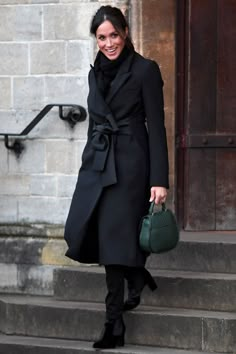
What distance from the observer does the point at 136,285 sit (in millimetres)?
7477

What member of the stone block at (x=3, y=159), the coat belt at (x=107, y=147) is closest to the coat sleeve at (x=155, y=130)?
the coat belt at (x=107, y=147)

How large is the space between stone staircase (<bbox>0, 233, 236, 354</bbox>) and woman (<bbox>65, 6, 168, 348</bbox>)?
1.10ft

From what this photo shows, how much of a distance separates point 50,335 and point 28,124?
1545 mm

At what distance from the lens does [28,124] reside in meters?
8.64

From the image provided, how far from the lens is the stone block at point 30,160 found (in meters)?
8.64

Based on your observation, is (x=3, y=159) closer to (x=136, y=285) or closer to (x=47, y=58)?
(x=47, y=58)

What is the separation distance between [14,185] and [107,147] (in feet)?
5.50

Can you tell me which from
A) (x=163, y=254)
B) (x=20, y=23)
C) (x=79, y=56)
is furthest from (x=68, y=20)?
(x=163, y=254)

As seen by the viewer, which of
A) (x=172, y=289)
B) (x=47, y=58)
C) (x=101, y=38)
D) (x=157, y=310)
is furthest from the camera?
(x=47, y=58)

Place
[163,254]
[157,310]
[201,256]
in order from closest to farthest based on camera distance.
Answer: [157,310] < [201,256] < [163,254]

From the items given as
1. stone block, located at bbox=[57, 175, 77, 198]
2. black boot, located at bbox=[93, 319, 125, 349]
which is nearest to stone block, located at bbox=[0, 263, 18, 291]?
stone block, located at bbox=[57, 175, 77, 198]

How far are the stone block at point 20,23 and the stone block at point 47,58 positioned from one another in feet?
0.27

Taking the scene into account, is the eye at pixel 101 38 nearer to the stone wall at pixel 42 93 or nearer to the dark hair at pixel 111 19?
the dark hair at pixel 111 19

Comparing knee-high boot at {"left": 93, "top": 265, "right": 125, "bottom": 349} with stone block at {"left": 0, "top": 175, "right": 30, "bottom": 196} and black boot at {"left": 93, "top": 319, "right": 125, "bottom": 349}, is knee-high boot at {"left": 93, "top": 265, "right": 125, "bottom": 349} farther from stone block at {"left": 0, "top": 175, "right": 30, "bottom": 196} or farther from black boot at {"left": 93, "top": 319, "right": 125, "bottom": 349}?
stone block at {"left": 0, "top": 175, "right": 30, "bottom": 196}
